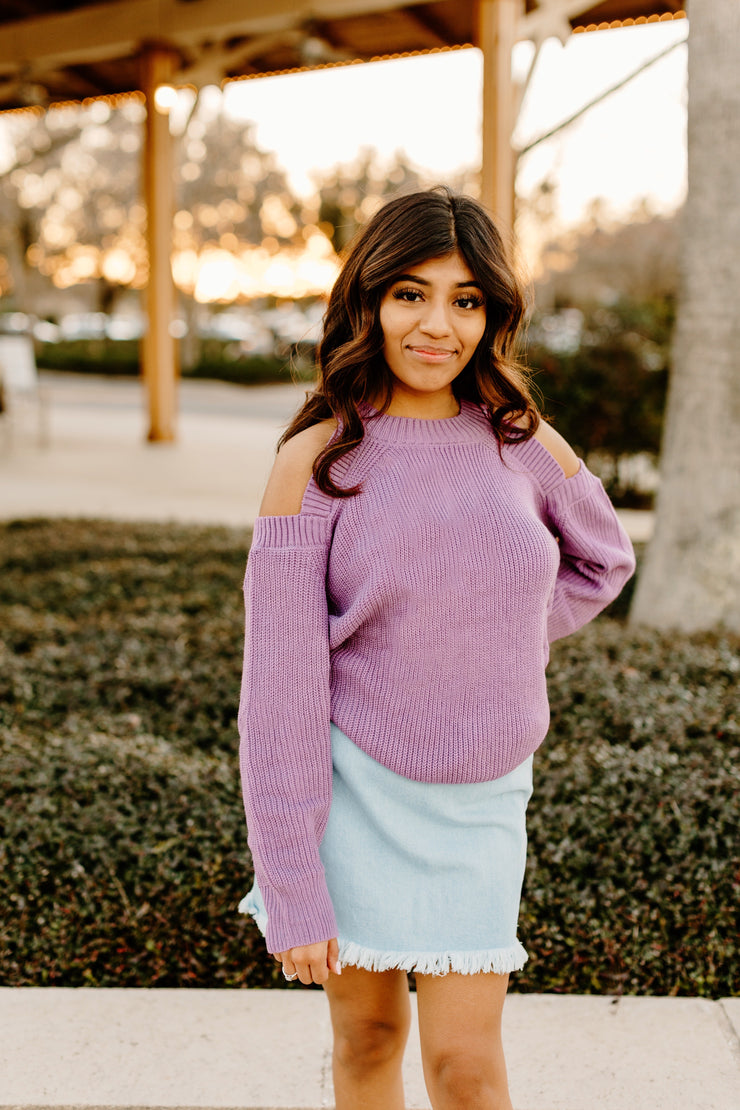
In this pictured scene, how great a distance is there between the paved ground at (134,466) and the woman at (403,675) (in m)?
2.15

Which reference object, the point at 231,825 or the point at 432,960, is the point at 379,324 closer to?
the point at 432,960

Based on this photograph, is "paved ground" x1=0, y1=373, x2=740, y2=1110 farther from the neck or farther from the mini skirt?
the neck

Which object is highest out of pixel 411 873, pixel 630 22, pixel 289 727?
pixel 630 22

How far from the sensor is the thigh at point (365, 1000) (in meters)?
1.60

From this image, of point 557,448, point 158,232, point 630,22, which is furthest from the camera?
point 158,232

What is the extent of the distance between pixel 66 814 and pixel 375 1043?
56.3 inches

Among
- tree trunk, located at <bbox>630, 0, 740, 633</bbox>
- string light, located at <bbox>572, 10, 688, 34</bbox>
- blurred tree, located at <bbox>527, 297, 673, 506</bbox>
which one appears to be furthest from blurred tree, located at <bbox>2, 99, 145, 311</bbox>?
tree trunk, located at <bbox>630, 0, 740, 633</bbox>

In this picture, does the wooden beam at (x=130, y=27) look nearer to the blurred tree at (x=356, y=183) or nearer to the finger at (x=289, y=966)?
the finger at (x=289, y=966)

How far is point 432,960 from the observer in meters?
1.50

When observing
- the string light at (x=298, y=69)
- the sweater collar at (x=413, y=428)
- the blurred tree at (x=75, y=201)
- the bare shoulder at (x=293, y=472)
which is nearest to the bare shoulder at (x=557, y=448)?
the sweater collar at (x=413, y=428)

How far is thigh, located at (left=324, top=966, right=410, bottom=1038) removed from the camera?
1602 millimetres

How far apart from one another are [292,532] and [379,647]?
20 cm

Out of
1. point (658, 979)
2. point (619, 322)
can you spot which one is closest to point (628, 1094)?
point (658, 979)

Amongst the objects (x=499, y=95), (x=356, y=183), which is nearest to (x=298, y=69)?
(x=499, y=95)
